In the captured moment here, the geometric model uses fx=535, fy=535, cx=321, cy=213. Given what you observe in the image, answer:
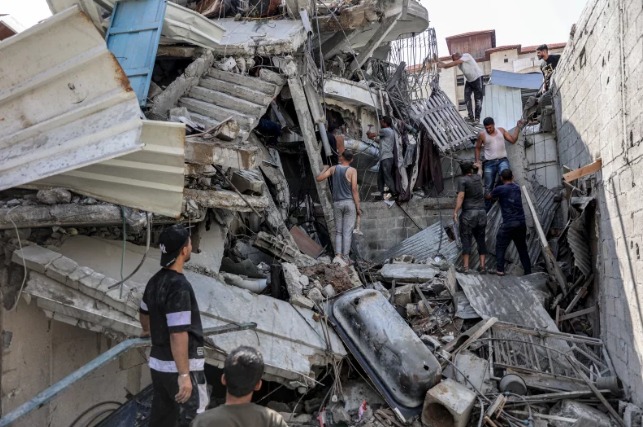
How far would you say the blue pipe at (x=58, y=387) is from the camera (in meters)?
2.80

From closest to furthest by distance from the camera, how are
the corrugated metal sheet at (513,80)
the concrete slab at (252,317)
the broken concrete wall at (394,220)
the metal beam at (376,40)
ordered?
the concrete slab at (252,317) → the broken concrete wall at (394,220) → the metal beam at (376,40) → the corrugated metal sheet at (513,80)

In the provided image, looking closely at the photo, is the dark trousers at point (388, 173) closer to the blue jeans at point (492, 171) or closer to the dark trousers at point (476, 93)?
the blue jeans at point (492, 171)

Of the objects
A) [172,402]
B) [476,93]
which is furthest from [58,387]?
[476,93]

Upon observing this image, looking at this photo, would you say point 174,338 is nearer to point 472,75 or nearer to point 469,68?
point 469,68

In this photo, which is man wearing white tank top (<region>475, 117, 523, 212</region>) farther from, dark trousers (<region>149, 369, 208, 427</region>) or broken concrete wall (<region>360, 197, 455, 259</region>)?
dark trousers (<region>149, 369, 208, 427</region>)

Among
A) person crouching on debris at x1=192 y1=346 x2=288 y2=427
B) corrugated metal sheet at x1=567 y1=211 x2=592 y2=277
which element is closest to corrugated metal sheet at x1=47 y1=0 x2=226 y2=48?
corrugated metal sheet at x1=567 y1=211 x2=592 y2=277

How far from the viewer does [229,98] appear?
802 centimetres

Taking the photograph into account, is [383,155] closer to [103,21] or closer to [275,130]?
[275,130]

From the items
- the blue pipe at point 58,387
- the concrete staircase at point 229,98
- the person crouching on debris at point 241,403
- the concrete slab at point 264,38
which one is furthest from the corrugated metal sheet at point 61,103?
the concrete slab at point 264,38

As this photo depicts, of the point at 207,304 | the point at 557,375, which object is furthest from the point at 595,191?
the point at 207,304

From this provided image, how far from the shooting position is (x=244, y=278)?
249 inches

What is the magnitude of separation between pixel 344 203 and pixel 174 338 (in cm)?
511

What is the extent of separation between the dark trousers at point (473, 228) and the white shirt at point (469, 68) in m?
5.89

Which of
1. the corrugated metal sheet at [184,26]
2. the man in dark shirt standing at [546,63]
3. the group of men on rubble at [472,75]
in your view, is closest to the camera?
the corrugated metal sheet at [184,26]
